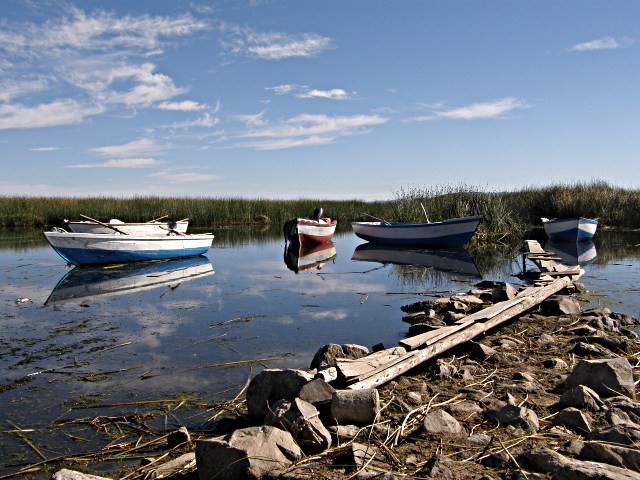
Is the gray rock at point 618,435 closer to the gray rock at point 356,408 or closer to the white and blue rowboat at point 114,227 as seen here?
the gray rock at point 356,408

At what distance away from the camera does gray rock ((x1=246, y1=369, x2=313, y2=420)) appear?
4547 millimetres

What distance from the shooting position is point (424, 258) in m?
19.5

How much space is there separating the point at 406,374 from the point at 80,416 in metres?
3.12

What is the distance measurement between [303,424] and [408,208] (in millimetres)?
24983

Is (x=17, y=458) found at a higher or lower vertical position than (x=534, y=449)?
lower

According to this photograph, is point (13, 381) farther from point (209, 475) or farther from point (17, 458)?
point (209, 475)

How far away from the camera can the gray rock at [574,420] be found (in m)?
4.04

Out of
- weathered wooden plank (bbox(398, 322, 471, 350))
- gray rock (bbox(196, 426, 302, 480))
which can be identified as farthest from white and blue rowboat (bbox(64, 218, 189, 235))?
gray rock (bbox(196, 426, 302, 480))

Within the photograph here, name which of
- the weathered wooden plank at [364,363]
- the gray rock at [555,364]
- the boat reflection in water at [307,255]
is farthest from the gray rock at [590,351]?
the boat reflection in water at [307,255]

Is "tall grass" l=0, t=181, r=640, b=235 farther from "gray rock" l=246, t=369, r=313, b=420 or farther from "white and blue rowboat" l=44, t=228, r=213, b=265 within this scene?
"gray rock" l=246, t=369, r=313, b=420

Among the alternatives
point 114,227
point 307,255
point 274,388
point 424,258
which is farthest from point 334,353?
point 307,255

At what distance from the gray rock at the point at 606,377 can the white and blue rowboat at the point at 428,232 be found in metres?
16.8

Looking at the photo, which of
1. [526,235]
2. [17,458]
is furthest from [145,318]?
[526,235]

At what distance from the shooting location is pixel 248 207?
39656 millimetres
